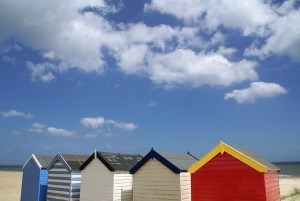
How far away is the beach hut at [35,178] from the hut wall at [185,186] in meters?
9.16

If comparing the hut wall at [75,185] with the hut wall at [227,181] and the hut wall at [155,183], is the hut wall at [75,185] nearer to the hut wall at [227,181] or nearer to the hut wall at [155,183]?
the hut wall at [155,183]

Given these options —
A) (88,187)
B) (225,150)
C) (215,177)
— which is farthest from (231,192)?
(88,187)

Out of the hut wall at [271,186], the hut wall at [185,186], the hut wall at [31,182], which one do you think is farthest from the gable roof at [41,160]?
the hut wall at [271,186]

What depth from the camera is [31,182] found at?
17.6 metres

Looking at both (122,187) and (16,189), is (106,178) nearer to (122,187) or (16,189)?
(122,187)

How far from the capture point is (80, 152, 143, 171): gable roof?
13.6 m

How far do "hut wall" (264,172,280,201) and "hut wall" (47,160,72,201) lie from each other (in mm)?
9785

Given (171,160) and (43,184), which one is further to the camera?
(43,184)

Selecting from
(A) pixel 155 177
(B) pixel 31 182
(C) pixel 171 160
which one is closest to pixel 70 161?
(B) pixel 31 182

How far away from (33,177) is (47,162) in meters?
1.18

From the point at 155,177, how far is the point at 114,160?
284 centimetres

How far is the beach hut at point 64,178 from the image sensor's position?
15227 millimetres

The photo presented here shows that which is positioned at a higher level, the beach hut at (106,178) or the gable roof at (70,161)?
the gable roof at (70,161)

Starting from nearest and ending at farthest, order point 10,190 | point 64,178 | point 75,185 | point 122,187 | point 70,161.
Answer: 1. point 122,187
2. point 75,185
3. point 64,178
4. point 70,161
5. point 10,190
